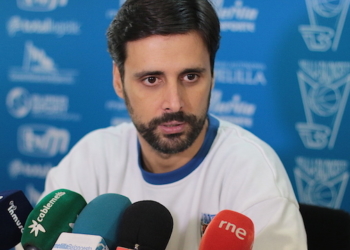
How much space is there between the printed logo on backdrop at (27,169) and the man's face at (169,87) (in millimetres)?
1179

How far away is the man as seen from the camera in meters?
1.07

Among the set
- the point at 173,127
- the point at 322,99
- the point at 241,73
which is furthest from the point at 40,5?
the point at 322,99

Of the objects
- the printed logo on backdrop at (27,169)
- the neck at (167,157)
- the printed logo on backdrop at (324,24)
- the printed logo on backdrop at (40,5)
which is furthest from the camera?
the printed logo on backdrop at (27,169)

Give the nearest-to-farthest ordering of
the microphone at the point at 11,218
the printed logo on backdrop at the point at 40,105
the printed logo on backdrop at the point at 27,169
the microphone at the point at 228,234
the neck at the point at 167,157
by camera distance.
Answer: the microphone at the point at 228,234
the microphone at the point at 11,218
the neck at the point at 167,157
the printed logo on backdrop at the point at 40,105
the printed logo on backdrop at the point at 27,169

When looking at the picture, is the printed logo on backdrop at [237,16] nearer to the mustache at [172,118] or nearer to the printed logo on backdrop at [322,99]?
the printed logo on backdrop at [322,99]

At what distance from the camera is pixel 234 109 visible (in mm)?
1854

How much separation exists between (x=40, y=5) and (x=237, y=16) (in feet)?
3.09

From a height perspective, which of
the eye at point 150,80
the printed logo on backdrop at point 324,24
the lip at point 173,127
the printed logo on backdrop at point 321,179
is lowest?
the printed logo on backdrop at point 321,179

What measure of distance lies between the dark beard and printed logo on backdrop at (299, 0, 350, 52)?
80 cm

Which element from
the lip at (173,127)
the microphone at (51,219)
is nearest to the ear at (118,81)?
the lip at (173,127)

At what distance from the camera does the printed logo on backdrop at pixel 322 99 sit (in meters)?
1.72

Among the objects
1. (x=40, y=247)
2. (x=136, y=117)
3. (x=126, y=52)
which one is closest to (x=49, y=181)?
(x=136, y=117)

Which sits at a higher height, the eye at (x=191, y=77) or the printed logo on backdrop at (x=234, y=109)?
the eye at (x=191, y=77)

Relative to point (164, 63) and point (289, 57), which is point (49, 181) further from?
point (289, 57)
